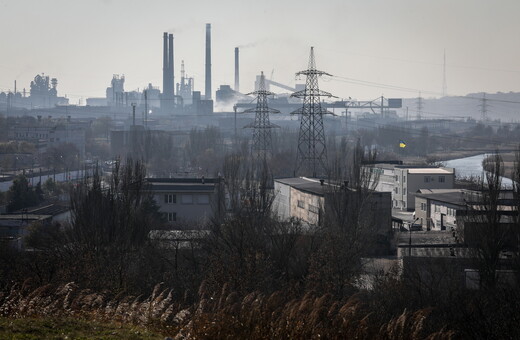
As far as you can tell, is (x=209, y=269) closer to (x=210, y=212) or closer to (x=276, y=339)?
(x=276, y=339)

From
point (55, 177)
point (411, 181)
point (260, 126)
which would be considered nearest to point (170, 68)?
point (55, 177)

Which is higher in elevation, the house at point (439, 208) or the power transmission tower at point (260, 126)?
the power transmission tower at point (260, 126)

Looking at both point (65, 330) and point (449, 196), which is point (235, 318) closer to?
point (65, 330)

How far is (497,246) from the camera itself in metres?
4.48

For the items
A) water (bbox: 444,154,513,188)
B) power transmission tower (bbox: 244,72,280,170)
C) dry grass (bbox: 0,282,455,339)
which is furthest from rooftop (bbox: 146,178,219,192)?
water (bbox: 444,154,513,188)

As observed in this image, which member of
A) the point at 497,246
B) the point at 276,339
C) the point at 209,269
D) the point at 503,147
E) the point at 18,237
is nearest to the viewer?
the point at 276,339

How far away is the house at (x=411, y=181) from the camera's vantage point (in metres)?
9.98

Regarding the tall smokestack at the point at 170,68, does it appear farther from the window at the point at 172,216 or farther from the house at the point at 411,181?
the window at the point at 172,216

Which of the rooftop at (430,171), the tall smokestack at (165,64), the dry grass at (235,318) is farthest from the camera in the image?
the tall smokestack at (165,64)

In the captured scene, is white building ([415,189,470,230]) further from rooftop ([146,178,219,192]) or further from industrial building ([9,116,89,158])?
industrial building ([9,116,89,158])

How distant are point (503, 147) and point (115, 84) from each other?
2531 centimetres

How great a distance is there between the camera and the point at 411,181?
10.1 m

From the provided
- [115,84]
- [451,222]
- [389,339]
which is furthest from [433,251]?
[115,84]

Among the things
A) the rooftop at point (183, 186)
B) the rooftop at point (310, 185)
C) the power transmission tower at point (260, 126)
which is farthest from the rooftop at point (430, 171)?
the rooftop at point (183, 186)
